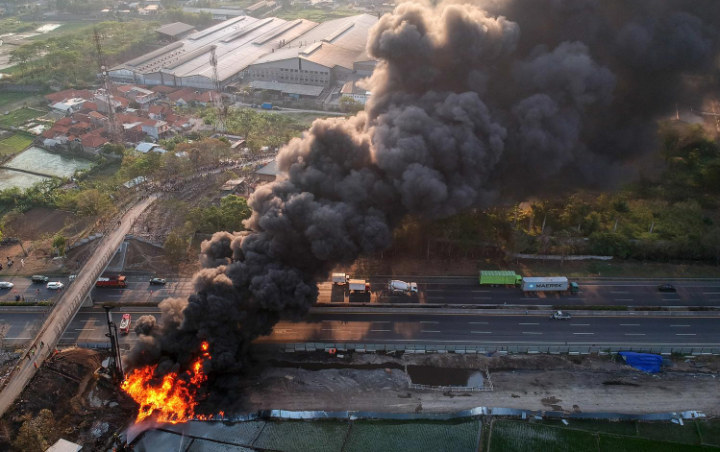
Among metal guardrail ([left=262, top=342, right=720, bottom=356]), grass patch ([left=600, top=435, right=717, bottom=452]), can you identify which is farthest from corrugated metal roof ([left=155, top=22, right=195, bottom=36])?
grass patch ([left=600, top=435, right=717, bottom=452])

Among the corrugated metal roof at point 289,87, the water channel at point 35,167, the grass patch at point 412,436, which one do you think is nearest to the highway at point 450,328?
the grass patch at point 412,436

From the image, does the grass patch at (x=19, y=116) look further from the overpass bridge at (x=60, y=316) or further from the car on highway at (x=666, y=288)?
the car on highway at (x=666, y=288)

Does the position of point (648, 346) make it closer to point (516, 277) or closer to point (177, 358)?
point (516, 277)

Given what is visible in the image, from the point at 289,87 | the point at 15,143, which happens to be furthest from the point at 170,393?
the point at 289,87

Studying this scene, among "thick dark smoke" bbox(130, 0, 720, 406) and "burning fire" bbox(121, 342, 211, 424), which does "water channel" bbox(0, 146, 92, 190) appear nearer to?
"thick dark smoke" bbox(130, 0, 720, 406)

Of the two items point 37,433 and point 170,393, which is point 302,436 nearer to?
point 170,393

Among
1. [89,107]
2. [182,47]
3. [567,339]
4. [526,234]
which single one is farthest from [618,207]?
[182,47]
